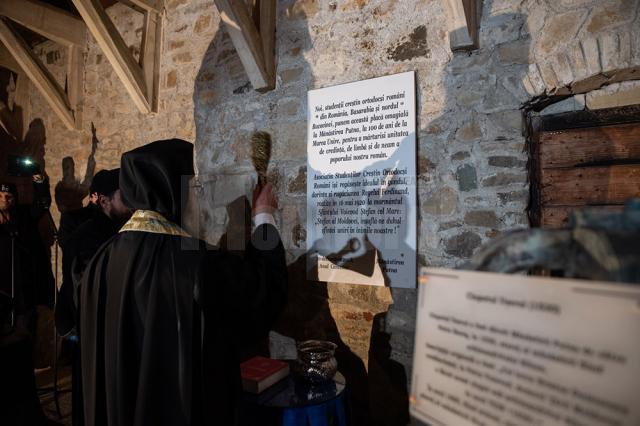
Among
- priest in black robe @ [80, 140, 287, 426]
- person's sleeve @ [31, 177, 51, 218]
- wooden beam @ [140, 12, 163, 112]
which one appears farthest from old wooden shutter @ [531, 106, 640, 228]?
person's sleeve @ [31, 177, 51, 218]

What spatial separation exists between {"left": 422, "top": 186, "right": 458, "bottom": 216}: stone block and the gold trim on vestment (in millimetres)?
1250

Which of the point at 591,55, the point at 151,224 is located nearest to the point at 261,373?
the point at 151,224

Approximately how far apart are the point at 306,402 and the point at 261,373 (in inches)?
11.5

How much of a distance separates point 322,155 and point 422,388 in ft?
5.67

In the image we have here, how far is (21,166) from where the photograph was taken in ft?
12.3

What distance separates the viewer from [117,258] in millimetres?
1522

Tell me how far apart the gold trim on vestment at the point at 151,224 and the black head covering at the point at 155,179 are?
0.02 m

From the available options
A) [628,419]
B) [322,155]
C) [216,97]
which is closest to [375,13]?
[322,155]

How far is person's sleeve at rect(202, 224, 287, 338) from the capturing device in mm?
1538

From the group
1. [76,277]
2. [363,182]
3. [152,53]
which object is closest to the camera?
[76,277]

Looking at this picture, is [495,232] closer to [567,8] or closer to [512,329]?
[567,8]

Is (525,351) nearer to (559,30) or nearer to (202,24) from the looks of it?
(559,30)

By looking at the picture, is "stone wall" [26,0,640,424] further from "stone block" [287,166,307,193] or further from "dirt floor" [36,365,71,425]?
"dirt floor" [36,365,71,425]

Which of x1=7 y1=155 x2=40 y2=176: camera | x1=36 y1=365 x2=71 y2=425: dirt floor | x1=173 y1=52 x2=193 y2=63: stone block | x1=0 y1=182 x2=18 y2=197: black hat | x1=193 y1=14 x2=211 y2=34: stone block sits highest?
x1=193 y1=14 x2=211 y2=34: stone block
